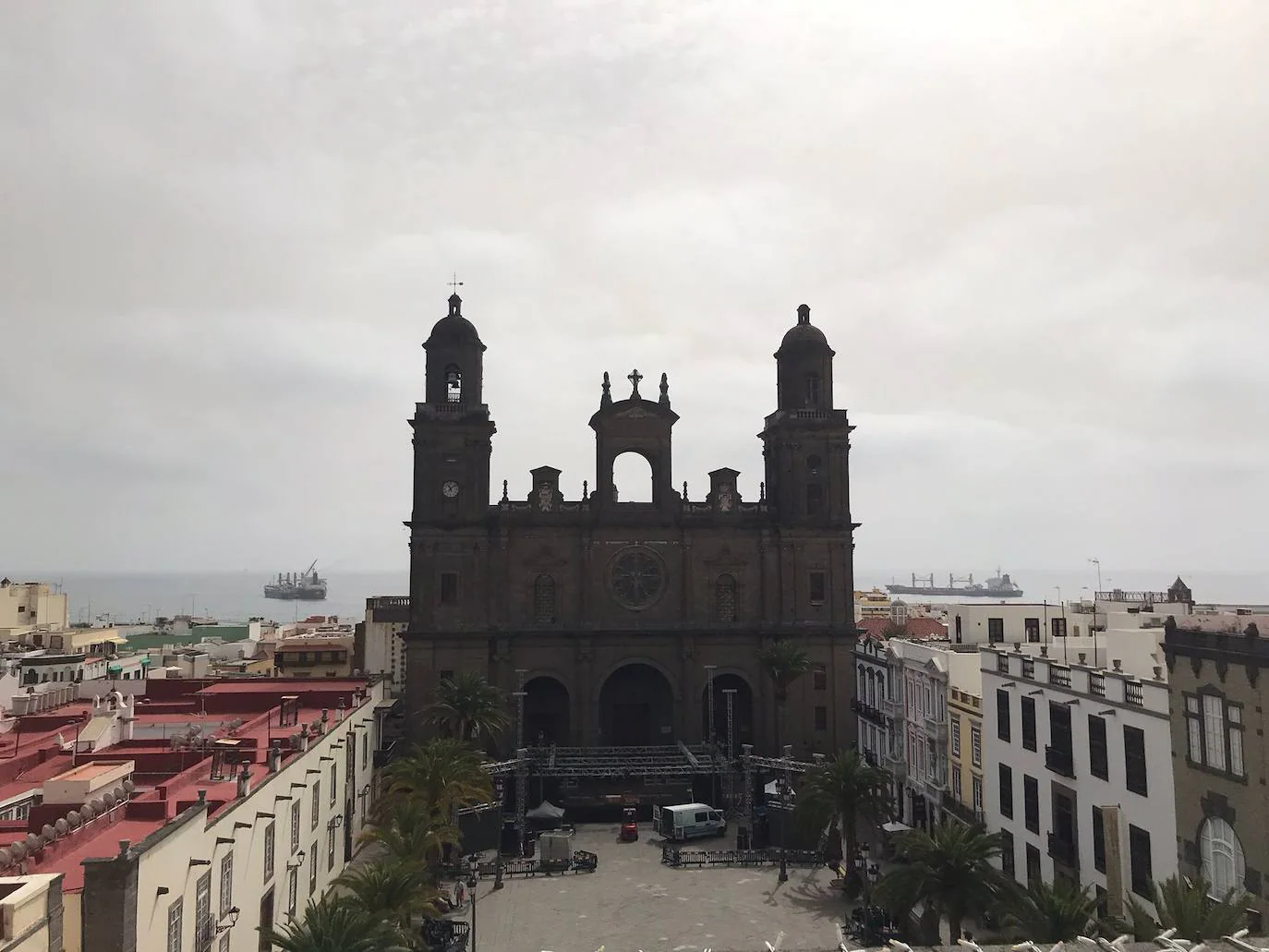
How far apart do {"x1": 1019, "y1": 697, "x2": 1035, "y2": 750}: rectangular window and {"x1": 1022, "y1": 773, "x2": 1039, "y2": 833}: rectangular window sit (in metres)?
1.25

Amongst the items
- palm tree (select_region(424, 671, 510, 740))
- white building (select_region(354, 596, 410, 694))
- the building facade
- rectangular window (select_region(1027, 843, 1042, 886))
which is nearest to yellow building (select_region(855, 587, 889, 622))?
white building (select_region(354, 596, 410, 694))

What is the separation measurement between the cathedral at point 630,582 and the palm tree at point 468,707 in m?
4.90

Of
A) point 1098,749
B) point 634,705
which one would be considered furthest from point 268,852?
point 634,705

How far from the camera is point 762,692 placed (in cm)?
5803

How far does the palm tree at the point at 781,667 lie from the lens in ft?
181

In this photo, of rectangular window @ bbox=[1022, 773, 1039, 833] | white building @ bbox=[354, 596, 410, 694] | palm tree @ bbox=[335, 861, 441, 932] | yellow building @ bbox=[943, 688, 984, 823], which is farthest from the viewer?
white building @ bbox=[354, 596, 410, 694]

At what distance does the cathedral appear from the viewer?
57281 millimetres

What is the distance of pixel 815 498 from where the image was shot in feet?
200

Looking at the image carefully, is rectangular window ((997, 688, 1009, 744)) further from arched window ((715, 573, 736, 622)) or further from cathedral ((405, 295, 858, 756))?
arched window ((715, 573, 736, 622))

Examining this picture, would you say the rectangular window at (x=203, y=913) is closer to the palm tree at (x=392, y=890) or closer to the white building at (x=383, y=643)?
the palm tree at (x=392, y=890)

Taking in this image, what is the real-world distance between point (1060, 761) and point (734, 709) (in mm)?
29155

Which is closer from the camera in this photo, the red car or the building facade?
the building facade

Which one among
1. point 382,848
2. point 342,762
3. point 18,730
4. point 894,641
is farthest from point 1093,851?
point 18,730

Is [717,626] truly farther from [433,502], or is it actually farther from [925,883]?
[925,883]
